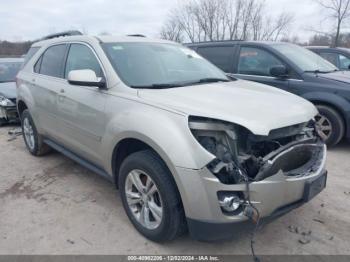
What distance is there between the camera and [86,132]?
351cm

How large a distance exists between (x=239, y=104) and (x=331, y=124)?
3231mm

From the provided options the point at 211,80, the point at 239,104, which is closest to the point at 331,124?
the point at 211,80

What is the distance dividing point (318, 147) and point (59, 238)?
8.14ft

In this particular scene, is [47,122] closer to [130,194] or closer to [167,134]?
[130,194]

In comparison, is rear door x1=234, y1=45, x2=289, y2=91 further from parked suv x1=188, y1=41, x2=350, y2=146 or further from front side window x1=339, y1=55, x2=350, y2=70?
→ front side window x1=339, y1=55, x2=350, y2=70

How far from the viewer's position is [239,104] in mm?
2729

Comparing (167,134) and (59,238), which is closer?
(167,134)

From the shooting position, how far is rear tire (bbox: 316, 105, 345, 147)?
524 centimetres

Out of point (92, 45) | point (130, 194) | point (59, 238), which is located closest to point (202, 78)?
point (92, 45)

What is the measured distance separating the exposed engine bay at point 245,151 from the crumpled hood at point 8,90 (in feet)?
19.9

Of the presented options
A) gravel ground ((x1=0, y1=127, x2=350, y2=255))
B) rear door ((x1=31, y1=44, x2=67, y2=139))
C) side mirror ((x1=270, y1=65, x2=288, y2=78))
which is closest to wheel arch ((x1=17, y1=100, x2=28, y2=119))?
rear door ((x1=31, y1=44, x2=67, y2=139))

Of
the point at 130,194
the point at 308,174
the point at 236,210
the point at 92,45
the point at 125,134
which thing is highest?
the point at 92,45

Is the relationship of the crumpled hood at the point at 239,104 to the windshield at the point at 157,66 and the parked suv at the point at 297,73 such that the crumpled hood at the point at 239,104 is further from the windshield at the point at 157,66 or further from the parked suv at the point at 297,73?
the parked suv at the point at 297,73

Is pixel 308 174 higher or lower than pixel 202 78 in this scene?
lower
